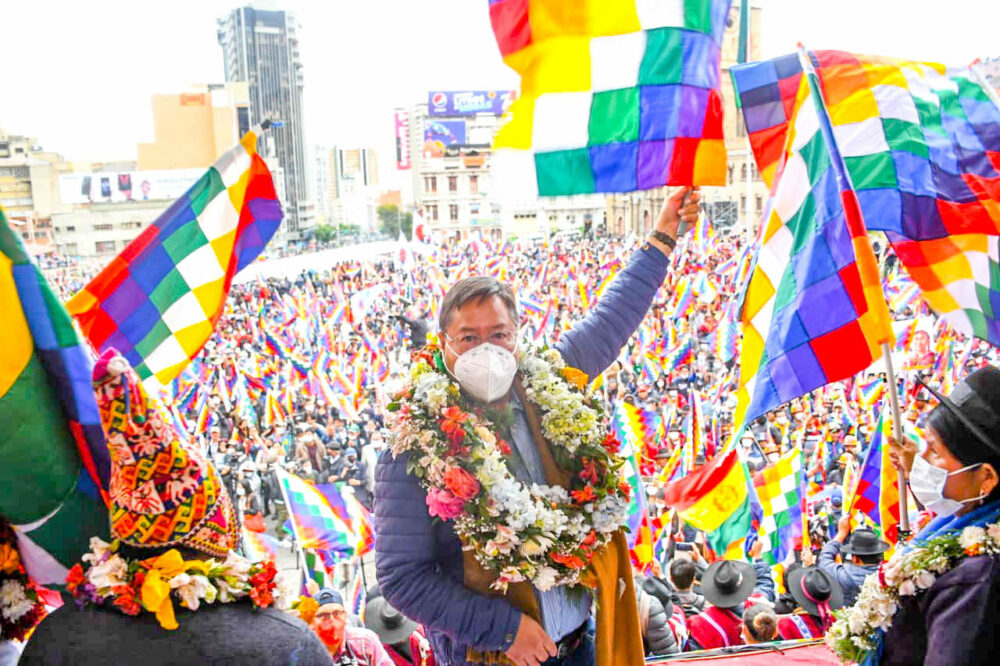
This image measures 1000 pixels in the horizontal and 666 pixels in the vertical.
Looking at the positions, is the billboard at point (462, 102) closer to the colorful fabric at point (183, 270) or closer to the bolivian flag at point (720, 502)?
the bolivian flag at point (720, 502)

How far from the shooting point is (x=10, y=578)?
187 centimetres

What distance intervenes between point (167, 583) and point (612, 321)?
175 cm

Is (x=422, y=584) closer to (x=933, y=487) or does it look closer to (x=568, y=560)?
(x=568, y=560)

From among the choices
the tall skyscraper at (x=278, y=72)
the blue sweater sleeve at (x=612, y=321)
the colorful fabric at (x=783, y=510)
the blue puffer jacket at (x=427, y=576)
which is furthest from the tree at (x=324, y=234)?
the blue puffer jacket at (x=427, y=576)

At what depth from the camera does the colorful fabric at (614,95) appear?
10.3ft

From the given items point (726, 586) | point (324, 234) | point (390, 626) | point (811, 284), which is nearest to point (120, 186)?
point (324, 234)

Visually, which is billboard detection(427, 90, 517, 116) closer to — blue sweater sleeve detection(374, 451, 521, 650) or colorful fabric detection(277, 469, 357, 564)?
colorful fabric detection(277, 469, 357, 564)

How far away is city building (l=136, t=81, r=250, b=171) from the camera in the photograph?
105750mm

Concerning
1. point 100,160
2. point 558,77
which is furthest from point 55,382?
point 100,160

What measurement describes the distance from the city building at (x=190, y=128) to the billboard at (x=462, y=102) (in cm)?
2528

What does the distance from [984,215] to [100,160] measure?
15432 cm

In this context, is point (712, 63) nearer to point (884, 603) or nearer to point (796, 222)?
point (796, 222)

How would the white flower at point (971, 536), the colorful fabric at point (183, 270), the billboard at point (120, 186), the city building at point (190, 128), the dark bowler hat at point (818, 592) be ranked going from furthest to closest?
1. the city building at point (190, 128)
2. the billboard at point (120, 186)
3. the dark bowler hat at point (818, 592)
4. the colorful fabric at point (183, 270)
5. the white flower at point (971, 536)

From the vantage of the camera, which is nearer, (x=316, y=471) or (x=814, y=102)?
(x=814, y=102)
